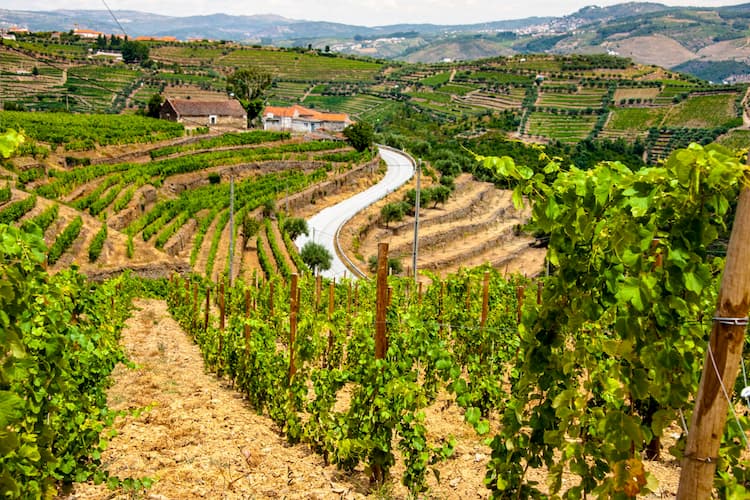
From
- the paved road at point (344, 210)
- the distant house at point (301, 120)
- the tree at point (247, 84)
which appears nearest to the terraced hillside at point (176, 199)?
the paved road at point (344, 210)

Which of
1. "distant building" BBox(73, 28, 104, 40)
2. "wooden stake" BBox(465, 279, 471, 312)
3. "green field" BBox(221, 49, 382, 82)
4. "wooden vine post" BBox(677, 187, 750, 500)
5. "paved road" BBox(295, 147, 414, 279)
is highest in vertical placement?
"distant building" BBox(73, 28, 104, 40)

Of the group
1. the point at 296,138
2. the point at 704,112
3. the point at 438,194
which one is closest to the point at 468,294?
the point at 438,194

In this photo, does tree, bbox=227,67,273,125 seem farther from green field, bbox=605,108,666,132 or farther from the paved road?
green field, bbox=605,108,666,132

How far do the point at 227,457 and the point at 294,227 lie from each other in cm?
3001

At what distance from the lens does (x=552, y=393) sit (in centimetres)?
370

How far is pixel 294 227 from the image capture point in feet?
116

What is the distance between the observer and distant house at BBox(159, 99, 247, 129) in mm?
56625

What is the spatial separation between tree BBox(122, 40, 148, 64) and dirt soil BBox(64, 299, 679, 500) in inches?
3700

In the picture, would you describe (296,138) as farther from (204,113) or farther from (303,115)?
(303,115)

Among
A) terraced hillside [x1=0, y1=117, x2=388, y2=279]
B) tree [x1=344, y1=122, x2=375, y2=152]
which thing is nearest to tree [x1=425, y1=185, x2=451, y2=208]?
terraced hillside [x1=0, y1=117, x2=388, y2=279]

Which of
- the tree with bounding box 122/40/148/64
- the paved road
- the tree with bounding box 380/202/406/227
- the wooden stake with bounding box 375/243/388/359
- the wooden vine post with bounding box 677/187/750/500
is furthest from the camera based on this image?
the tree with bounding box 122/40/148/64

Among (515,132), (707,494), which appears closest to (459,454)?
(707,494)

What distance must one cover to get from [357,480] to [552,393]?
2598 mm

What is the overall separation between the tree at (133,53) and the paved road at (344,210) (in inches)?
2119
